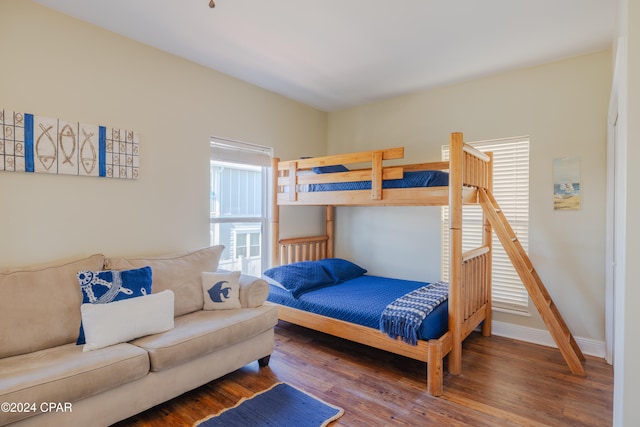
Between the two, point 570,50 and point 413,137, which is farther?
point 413,137

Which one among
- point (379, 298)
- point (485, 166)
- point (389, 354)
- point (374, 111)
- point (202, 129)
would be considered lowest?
point (389, 354)

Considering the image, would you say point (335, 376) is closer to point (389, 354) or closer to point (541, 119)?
point (389, 354)

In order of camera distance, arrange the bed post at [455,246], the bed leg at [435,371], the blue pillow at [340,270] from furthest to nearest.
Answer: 1. the blue pillow at [340,270]
2. the bed post at [455,246]
3. the bed leg at [435,371]

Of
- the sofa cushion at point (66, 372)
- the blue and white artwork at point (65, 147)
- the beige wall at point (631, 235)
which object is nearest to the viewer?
the beige wall at point (631, 235)

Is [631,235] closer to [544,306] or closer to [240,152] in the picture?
[544,306]

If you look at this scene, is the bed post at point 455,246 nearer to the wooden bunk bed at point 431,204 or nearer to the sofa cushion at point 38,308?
the wooden bunk bed at point 431,204

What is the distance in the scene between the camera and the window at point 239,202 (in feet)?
11.0

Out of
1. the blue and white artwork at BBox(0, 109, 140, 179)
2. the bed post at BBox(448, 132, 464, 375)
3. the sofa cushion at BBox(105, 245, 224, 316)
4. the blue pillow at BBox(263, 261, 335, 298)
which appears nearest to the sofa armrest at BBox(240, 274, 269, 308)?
the sofa cushion at BBox(105, 245, 224, 316)

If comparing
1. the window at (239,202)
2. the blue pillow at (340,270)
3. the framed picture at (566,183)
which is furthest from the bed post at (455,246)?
the window at (239,202)

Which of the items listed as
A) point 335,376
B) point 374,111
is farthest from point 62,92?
point 374,111

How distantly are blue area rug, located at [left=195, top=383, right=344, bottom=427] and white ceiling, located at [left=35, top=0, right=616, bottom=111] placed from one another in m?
2.57

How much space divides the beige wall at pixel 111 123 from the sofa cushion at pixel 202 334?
86 centimetres

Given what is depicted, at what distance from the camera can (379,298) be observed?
116 inches

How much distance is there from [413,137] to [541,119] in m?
1.22
